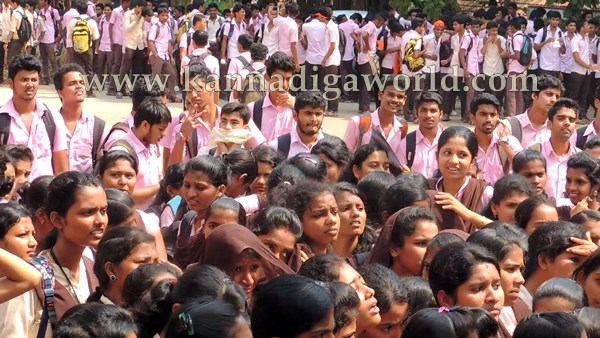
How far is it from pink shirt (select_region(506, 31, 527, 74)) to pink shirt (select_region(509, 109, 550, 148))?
8.45 m

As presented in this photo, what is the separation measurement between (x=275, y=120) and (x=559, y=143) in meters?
2.22

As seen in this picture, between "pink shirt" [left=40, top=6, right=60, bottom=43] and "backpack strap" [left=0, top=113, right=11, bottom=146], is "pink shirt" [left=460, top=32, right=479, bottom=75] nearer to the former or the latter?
"pink shirt" [left=40, top=6, right=60, bottom=43]

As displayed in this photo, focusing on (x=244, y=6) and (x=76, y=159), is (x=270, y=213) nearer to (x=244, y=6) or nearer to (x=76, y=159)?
(x=76, y=159)

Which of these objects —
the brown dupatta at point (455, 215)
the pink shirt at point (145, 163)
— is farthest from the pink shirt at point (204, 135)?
the brown dupatta at point (455, 215)

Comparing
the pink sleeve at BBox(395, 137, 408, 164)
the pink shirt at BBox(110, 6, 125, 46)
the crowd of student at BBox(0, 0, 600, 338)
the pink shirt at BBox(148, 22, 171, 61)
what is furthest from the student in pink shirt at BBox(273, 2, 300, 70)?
the pink sleeve at BBox(395, 137, 408, 164)

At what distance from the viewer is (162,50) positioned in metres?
18.6

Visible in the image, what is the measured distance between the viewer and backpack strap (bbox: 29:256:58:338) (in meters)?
4.16

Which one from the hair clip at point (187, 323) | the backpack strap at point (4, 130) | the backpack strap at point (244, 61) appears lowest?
the backpack strap at point (244, 61)

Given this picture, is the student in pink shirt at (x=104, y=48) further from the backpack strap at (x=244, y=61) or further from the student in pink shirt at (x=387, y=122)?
the student in pink shirt at (x=387, y=122)

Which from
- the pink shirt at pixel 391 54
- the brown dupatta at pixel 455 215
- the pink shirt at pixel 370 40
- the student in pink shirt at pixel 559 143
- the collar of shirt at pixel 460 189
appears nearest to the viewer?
the brown dupatta at pixel 455 215

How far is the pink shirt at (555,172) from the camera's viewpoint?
26.8 feet

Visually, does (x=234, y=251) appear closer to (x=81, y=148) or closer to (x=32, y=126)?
(x=32, y=126)

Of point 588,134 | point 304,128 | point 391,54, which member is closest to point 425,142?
Answer: point 304,128

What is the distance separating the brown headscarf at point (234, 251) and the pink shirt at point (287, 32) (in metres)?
13.0
